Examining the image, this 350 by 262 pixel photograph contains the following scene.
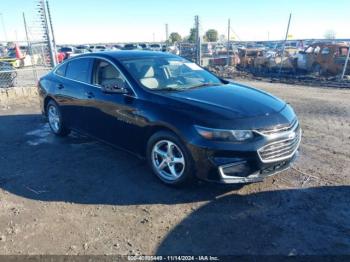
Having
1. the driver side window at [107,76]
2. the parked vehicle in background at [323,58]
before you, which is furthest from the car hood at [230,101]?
the parked vehicle in background at [323,58]

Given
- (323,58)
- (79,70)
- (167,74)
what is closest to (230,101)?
Result: (167,74)

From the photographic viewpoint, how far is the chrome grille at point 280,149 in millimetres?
3797

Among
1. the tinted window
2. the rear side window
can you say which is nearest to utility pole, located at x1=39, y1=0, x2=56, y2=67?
the tinted window

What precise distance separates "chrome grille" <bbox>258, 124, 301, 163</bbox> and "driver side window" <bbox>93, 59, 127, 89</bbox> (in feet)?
6.79

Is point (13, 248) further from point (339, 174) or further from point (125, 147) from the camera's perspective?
point (339, 174)

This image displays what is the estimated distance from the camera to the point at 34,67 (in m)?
12.1

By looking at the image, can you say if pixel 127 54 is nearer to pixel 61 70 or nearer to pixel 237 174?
A: pixel 61 70

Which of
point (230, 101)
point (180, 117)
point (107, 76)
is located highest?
point (107, 76)

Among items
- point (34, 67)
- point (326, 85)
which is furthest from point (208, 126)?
point (326, 85)

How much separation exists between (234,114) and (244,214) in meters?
1.12

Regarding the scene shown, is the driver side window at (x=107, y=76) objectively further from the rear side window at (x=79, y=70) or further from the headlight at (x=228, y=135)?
the headlight at (x=228, y=135)

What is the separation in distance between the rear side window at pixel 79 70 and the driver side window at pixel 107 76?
210mm

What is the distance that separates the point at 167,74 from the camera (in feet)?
16.2

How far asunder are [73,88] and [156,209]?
286 centimetres
